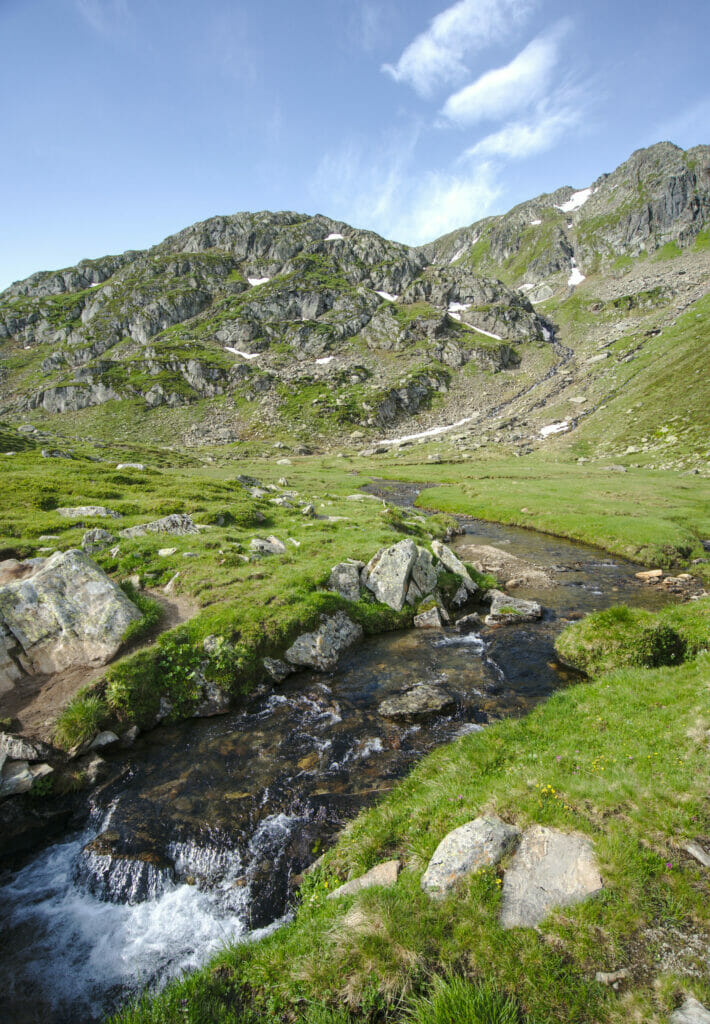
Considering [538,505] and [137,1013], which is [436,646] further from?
[538,505]

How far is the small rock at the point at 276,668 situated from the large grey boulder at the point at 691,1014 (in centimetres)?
1469

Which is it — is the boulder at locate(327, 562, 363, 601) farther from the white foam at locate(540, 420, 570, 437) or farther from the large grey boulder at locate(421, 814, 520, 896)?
the white foam at locate(540, 420, 570, 437)

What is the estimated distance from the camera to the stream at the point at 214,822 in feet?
27.6

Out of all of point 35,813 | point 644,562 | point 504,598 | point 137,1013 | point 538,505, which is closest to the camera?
point 137,1013

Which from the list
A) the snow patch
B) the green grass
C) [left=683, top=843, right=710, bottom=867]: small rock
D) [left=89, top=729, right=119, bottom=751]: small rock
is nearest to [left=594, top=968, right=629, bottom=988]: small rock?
[left=683, top=843, right=710, bottom=867]: small rock

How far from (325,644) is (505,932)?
13595 millimetres

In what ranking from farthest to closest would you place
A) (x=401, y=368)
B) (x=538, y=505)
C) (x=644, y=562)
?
1. (x=401, y=368)
2. (x=538, y=505)
3. (x=644, y=562)

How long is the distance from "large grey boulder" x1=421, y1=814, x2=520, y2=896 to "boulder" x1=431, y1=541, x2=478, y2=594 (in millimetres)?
18910

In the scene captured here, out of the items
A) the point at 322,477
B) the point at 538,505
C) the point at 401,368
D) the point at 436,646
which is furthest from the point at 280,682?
the point at 401,368

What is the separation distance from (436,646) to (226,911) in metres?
13.5

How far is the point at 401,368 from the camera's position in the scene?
192 metres

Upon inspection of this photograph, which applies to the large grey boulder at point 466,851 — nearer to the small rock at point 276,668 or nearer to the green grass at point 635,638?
the small rock at point 276,668

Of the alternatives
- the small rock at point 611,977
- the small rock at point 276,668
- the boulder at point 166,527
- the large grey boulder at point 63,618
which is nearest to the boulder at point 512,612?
the small rock at point 276,668

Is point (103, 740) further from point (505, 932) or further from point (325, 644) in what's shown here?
point (505, 932)
